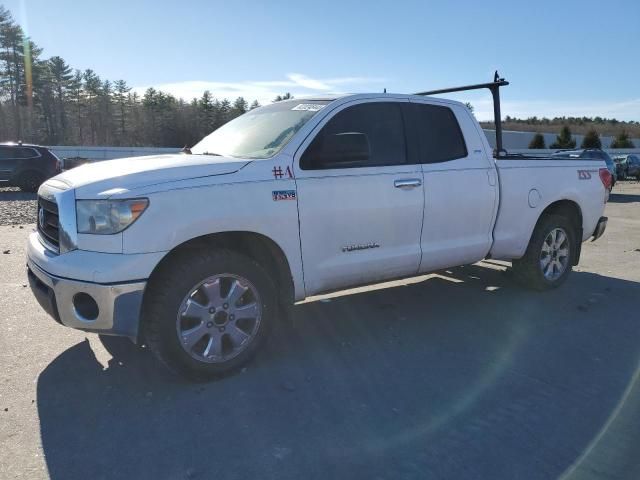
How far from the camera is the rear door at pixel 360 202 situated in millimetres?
4043

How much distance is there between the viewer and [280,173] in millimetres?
3871

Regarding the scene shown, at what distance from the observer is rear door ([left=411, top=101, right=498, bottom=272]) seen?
4.78m

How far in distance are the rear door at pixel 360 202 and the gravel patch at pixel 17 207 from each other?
792cm

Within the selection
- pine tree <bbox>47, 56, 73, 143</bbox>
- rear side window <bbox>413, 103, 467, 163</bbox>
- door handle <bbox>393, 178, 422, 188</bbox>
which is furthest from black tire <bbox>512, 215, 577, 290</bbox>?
pine tree <bbox>47, 56, 73, 143</bbox>

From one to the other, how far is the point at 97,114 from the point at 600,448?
80.4 m

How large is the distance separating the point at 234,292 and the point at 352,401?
1.08m

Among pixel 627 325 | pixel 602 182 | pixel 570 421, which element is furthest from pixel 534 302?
pixel 570 421

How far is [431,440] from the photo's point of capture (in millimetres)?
3010

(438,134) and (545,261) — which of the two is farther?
(545,261)

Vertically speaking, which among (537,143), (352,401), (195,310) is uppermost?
(537,143)

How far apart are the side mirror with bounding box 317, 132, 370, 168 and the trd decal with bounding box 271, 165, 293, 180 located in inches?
11.0

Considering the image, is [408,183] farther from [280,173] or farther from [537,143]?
[537,143]

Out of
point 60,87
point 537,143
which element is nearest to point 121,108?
point 60,87

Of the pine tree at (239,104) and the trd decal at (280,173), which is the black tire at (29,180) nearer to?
the trd decal at (280,173)
